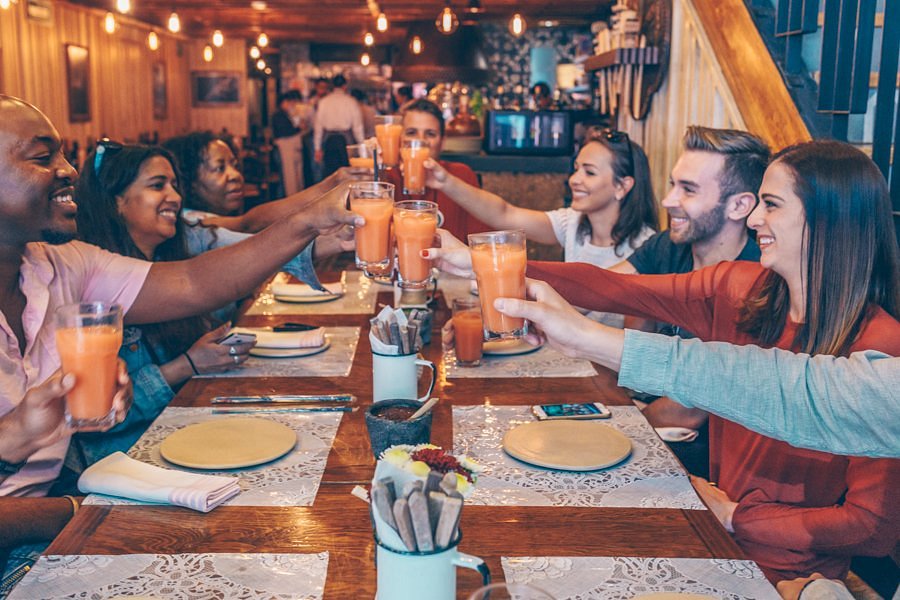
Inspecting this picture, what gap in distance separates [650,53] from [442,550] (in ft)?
14.4

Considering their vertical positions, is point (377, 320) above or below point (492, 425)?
above

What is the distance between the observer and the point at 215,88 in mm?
15344

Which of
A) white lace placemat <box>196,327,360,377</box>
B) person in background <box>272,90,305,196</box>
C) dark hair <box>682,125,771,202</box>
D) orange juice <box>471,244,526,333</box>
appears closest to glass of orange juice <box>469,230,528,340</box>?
orange juice <box>471,244,526,333</box>

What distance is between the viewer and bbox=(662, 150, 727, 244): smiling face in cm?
258

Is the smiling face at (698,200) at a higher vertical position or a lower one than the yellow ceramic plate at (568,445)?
higher

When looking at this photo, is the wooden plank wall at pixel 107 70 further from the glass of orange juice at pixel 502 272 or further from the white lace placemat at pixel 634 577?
the white lace placemat at pixel 634 577

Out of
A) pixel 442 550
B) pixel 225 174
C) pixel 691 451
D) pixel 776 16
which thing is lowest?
pixel 691 451

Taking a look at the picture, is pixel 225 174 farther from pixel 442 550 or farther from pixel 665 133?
pixel 442 550

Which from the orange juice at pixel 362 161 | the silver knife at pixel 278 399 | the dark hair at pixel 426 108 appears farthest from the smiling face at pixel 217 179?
the silver knife at pixel 278 399

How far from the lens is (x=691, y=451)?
240 cm

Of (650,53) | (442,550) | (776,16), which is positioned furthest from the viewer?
(650,53)

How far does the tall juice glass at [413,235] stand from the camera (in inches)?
78.4

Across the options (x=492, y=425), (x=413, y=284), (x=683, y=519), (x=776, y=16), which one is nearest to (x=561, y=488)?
(x=683, y=519)

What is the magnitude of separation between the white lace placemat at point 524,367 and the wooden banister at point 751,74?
3.92 feet
